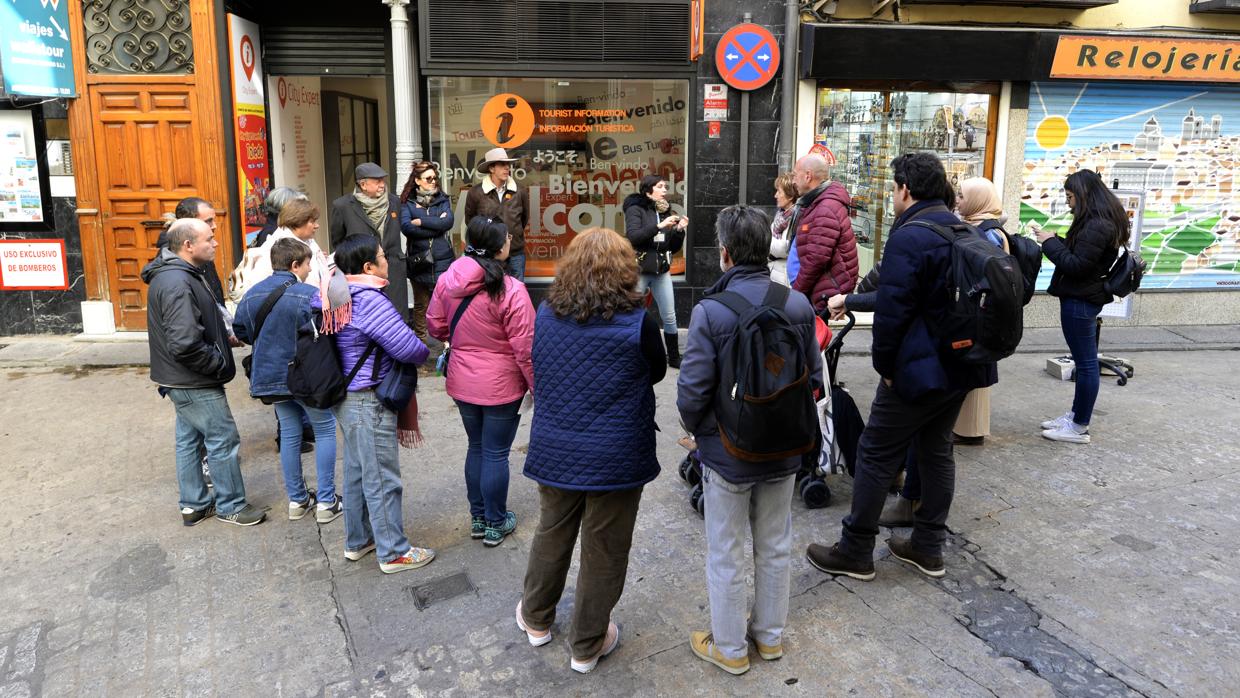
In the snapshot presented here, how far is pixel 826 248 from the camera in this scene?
5.52m

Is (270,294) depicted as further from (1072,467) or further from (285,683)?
(1072,467)

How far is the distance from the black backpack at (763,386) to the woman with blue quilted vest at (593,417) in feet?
1.04

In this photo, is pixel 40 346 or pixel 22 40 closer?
pixel 22 40

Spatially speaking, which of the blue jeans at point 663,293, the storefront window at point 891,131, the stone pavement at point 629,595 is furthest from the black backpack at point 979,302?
the storefront window at point 891,131

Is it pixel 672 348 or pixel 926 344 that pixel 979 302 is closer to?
pixel 926 344

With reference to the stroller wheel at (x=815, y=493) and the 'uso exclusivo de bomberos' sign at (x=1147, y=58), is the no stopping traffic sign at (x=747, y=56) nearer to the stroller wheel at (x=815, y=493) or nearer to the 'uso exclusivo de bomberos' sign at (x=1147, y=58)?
the 'uso exclusivo de bomberos' sign at (x=1147, y=58)

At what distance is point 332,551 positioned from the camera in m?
4.64

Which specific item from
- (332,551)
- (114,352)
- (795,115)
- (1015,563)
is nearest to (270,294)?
(332,551)

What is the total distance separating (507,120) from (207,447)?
5.18 m

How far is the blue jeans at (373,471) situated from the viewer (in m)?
4.21

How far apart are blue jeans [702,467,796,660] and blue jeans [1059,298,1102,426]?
3550 millimetres

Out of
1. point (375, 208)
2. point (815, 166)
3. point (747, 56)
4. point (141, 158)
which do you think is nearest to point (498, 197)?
point (375, 208)

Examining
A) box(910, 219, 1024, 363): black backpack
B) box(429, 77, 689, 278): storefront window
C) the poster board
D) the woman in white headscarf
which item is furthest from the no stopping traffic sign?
the poster board

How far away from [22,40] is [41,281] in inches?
91.1
